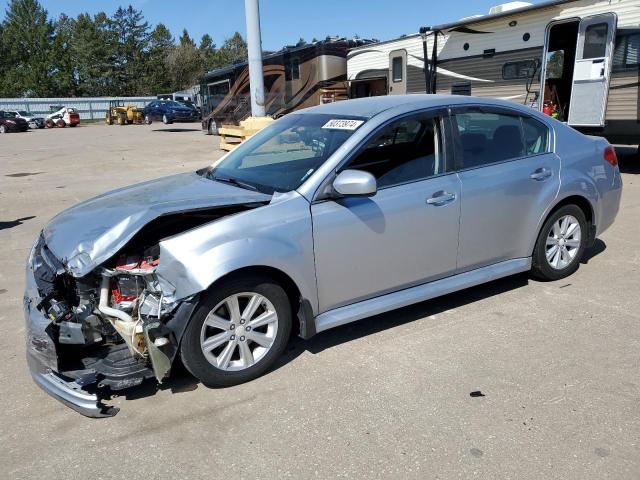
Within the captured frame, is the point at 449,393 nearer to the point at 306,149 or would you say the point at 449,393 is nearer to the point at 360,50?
the point at 306,149

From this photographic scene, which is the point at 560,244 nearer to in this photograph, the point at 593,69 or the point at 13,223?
the point at 593,69

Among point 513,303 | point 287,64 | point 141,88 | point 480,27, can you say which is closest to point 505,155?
point 513,303

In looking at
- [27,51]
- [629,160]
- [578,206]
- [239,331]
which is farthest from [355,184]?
[27,51]

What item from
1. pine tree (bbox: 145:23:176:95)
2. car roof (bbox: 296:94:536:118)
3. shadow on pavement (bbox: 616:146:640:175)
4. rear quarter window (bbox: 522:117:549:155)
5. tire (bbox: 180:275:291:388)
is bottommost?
shadow on pavement (bbox: 616:146:640:175)

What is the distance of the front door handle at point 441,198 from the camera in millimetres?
3820

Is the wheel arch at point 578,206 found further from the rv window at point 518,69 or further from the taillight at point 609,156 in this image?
the rv window at point 518,69

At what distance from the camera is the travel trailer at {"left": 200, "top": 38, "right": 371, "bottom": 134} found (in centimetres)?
1828

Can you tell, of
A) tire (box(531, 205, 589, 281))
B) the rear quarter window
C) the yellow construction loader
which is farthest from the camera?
the yellow construction loader

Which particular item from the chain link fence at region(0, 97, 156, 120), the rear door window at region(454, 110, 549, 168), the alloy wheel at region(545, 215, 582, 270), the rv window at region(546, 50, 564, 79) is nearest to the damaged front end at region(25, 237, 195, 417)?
the rear door window at region(454, 110, 549, 168)

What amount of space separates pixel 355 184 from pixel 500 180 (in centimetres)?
143

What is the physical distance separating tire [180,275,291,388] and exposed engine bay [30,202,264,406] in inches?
4.1

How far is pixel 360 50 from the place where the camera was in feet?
54.3

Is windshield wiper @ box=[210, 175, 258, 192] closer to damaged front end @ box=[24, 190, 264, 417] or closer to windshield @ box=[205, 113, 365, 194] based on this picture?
windshield @ box=[205, 113, 365, 194]

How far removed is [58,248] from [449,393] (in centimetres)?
254
